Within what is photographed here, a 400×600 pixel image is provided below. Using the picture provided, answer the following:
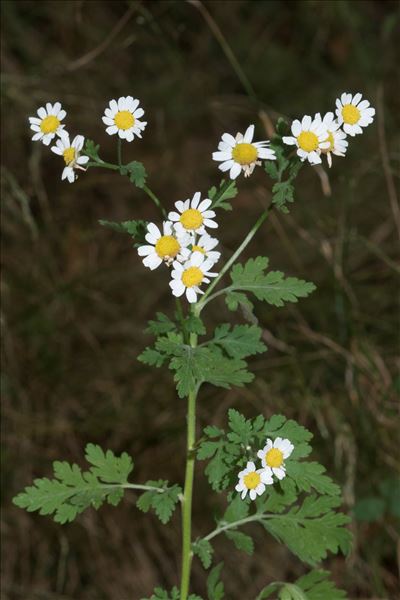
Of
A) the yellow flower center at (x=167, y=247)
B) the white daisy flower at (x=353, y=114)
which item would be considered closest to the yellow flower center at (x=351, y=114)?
the white daisy flower at (x=353, y=114)

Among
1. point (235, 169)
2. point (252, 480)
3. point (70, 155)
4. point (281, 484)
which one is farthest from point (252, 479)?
point (70, 155)

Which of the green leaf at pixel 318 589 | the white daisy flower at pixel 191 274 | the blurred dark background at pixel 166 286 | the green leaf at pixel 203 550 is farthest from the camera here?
the blurred dark background at pixel 166 286

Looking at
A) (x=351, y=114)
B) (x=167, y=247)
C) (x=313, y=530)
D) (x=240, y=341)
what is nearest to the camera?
(x=167, y=247)

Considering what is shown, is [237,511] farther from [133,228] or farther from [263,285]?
[133,228]

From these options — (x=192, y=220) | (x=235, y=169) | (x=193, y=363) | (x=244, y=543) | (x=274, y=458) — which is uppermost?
(x=235, y=169)

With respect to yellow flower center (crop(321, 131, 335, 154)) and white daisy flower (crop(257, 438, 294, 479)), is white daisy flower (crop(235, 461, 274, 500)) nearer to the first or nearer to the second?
white daisy flower (crop(257, 438, 294, 479))

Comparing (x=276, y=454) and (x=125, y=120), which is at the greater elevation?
(x=125, y=120)

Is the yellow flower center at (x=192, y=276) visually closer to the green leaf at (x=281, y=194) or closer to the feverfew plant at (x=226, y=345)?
the feverfew plant at (x=226, y=345)
